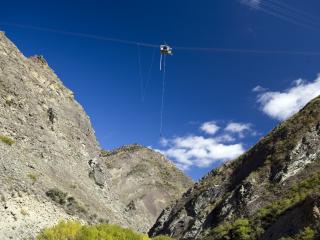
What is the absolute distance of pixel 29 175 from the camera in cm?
4622

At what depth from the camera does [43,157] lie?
55.3 m

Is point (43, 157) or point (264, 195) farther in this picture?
point (43, 157)

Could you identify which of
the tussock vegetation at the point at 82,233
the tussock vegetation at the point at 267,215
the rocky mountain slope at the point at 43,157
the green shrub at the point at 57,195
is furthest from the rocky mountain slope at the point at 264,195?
the green shrub at the point at 57,195

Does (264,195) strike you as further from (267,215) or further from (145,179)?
(145,179)

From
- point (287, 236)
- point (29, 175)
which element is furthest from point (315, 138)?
point (29, 175)

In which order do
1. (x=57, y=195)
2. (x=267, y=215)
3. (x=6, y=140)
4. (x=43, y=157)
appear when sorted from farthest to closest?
1. (x=43, y=157)
2. (x=6, y=140)
3. (x=57, y=195)
4. (x=267, y=215)

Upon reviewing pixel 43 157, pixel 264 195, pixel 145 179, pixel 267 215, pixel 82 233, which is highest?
pixel 145 179

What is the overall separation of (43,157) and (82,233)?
1689 centimetres

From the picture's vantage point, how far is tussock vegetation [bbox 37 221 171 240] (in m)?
37.7

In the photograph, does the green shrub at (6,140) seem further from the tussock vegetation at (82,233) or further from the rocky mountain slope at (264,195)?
the rocky mountain slope at (264,195)

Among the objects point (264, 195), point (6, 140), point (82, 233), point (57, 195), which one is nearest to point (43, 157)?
point (6, 140)

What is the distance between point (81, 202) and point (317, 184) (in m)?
24.4

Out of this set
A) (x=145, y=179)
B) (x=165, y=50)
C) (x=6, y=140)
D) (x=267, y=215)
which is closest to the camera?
(x=165, y=50)

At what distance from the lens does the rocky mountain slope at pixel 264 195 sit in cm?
3822
